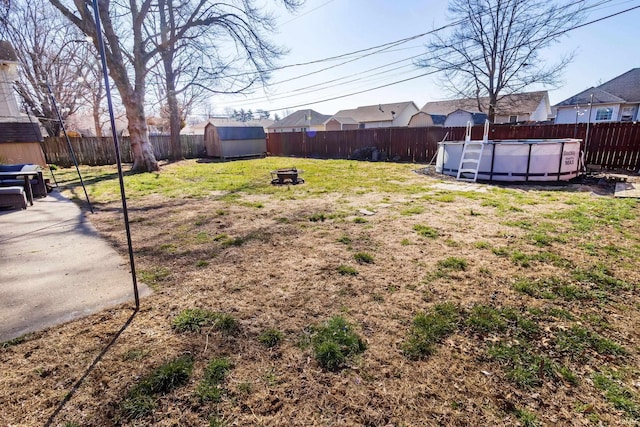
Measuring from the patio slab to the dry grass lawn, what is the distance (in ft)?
0.77

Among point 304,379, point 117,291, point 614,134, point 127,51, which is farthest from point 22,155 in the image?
point 614,134

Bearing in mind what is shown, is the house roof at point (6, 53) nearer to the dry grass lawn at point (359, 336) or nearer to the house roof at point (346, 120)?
the dry grass lawn at point (359, 336)

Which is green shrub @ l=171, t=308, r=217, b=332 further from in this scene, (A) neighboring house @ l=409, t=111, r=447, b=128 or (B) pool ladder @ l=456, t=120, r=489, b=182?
(A) neighboring house @ l=409, t=111, r=447, b=128

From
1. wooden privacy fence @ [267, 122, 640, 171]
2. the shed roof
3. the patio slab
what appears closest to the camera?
the patio slab

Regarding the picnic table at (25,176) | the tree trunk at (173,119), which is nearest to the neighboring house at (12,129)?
the picnic table at (25,176)

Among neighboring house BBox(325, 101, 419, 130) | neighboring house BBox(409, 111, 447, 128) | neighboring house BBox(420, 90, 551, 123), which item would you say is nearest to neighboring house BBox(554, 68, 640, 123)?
neighboring house BBox(420, 90, 551, 123)

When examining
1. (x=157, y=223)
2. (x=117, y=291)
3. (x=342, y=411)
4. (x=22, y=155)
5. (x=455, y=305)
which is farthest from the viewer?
(x=22, y=155)

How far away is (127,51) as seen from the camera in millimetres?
12391

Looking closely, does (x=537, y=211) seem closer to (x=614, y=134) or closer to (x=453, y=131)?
(x=614, y=134)

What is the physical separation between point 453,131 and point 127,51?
1479cm

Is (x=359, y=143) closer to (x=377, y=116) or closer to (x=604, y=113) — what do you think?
(x=604, y=113)

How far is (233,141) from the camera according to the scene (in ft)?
60.8

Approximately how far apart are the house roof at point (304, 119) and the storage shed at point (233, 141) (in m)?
27.4

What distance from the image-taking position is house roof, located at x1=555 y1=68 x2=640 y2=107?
24250mm
